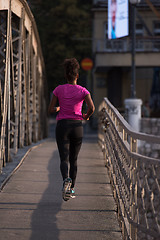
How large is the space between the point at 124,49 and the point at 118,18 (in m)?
2.45

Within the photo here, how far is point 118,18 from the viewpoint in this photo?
3141cm

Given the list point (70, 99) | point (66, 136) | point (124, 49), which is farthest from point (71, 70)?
point (124, 49)

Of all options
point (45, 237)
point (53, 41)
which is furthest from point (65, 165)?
point (53, 41)

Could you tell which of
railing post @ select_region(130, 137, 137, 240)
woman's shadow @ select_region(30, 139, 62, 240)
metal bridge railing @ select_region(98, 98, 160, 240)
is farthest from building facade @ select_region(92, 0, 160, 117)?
railing post @ select_region(130, 137, 137, 240)

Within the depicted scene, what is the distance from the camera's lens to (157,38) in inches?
1188

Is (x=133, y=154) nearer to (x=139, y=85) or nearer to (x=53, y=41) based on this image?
(x=139, y=85)

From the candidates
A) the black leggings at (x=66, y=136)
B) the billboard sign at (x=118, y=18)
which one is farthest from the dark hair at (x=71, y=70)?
the billboard sign at (x=118, y=18)

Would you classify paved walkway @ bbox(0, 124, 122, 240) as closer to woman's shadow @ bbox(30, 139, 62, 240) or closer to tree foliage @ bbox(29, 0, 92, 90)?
woman's shadow @ bbox(30, 139, 62, 240)

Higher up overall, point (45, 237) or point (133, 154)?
point (133, 154)

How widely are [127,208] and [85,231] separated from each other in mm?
566

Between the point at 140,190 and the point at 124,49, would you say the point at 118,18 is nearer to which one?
the point at 124,49

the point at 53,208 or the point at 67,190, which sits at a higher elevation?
the point at 67,190

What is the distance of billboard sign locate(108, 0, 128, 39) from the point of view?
3058 centimetres

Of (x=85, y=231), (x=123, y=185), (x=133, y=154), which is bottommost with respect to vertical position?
(x=85, y=231)
